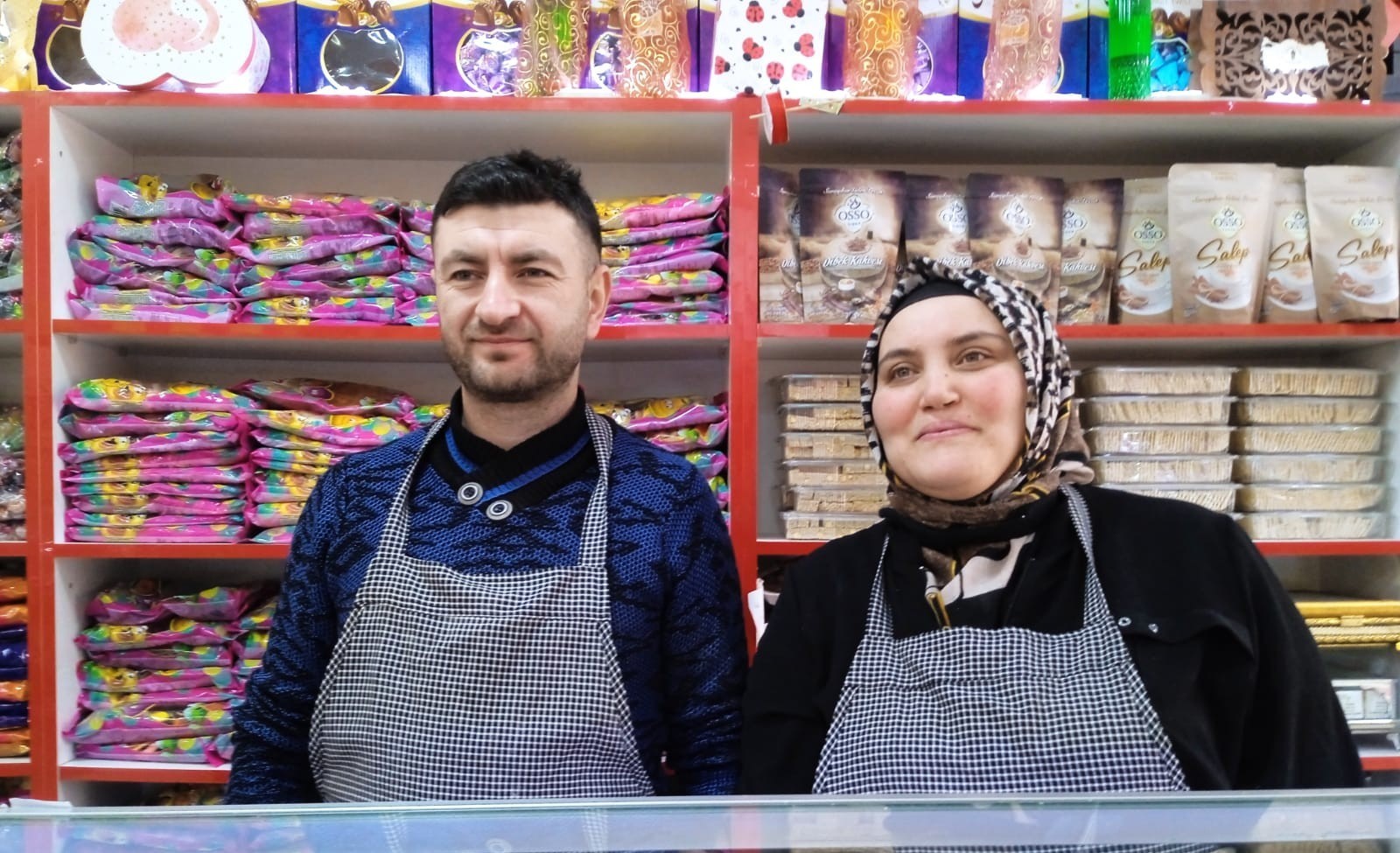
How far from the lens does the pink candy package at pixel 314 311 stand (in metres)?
1.98

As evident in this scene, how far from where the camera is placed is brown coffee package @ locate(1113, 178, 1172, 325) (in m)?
1.93

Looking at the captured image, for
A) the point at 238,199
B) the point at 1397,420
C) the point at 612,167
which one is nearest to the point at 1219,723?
the point at 1397,420

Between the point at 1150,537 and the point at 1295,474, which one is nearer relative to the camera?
the point at 1150,537

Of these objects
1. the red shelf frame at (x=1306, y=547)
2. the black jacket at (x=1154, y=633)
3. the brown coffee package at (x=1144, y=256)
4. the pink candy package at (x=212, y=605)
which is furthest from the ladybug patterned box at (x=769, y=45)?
the pink candy package at (x=212, y=605)

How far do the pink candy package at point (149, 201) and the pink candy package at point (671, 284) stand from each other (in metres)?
0.92

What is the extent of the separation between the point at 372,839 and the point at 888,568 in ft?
2.84

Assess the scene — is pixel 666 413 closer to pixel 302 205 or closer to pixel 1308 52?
pixel 302 205

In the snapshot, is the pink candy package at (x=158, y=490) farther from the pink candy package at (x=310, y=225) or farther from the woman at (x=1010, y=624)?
the woman at (x=1010, y=624)

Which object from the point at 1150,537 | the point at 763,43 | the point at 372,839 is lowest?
the point at 372,839

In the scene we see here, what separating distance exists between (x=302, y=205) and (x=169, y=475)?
0.65 m

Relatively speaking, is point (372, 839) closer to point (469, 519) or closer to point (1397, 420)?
point (469, 519)

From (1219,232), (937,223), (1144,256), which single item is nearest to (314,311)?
(937,223)

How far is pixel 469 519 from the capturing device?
1.40 metres

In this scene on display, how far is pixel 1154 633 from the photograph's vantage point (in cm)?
114
